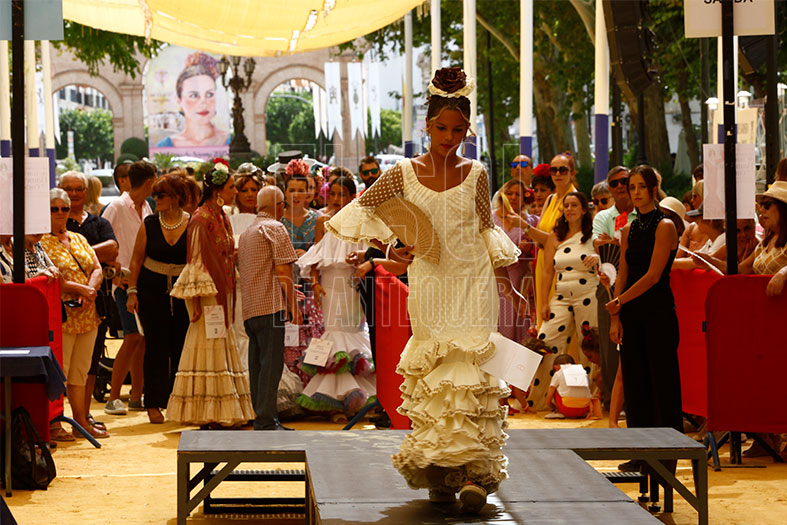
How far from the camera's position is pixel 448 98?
484cm

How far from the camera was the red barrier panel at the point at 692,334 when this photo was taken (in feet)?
26.0

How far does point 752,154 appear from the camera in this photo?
310 inches

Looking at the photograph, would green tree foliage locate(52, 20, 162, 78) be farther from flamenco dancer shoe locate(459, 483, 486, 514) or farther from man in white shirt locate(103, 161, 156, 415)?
flamenco dancer shoe locate(459, 483, 486, 514)

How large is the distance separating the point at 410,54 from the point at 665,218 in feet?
59.2

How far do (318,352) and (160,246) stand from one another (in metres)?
1.59

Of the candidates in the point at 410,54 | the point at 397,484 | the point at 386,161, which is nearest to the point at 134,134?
the point at 386,161

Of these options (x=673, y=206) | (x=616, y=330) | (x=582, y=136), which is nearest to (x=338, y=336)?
(x=616, y=330)

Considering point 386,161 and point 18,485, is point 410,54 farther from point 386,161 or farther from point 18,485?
point 18,485

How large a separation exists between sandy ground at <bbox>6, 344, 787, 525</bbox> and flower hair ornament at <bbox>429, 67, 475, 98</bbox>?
2.34 metres

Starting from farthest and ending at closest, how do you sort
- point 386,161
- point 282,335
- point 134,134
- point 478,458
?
point 134,134
point 386,161
point 282,335
point 478,458

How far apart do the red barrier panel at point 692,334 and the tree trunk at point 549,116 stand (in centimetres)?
2340

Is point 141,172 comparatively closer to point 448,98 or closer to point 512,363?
point 448,98

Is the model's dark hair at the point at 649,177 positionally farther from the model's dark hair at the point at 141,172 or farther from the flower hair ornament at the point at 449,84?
the model's dark hair at the point at 141,172

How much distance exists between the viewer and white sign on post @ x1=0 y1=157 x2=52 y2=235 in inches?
302
